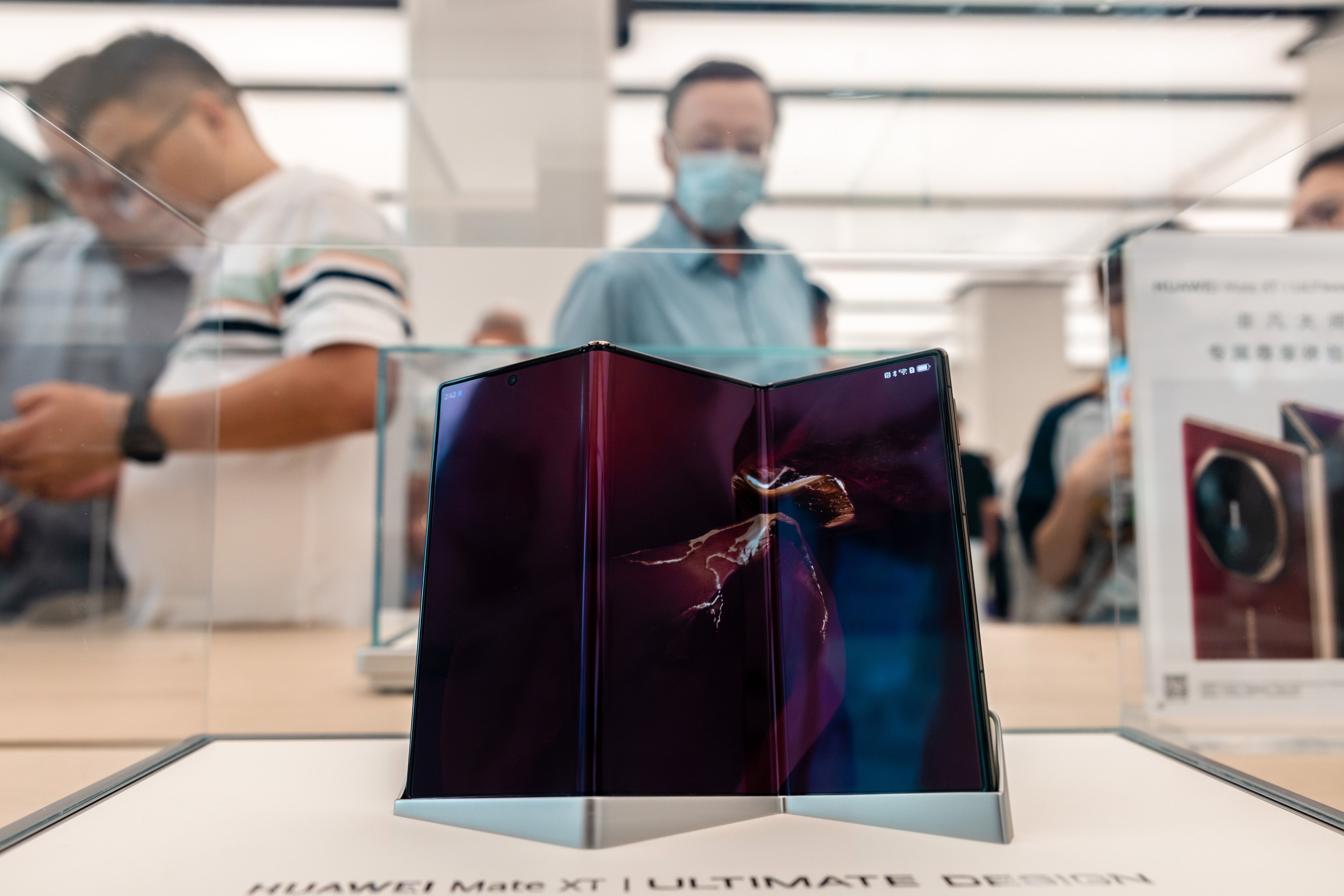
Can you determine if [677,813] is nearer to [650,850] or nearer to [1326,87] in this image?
[650,850]

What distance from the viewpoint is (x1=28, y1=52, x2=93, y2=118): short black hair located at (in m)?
0.45

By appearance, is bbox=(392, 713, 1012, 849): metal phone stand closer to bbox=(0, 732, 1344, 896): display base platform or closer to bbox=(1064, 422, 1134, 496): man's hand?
bbox=(0, 732, 1344, 896): display base platform

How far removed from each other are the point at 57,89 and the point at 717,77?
389 mm

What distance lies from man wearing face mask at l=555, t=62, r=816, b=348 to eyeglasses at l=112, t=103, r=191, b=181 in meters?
0.29

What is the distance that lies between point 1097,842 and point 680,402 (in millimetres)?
254

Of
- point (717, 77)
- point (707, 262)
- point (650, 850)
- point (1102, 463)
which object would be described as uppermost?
point (717, 77)

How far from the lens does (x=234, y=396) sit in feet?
2.13

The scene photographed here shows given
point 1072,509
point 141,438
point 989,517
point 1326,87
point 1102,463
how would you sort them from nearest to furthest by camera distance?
1. point 1326,87
2. point 141,438
3. point 1102,463
4. point 1072,509
5. point 989,517

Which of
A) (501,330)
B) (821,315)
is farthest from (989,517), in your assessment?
(501,330)

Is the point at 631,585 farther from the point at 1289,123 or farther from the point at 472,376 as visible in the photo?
the point at 1289,123

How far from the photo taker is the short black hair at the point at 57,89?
45 centimetres

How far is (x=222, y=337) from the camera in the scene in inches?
25.1

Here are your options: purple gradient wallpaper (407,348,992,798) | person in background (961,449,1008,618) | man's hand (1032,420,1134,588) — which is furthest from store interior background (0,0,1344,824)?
person in background (961,449,1008,618)

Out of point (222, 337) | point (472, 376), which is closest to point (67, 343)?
point (222, 337)
